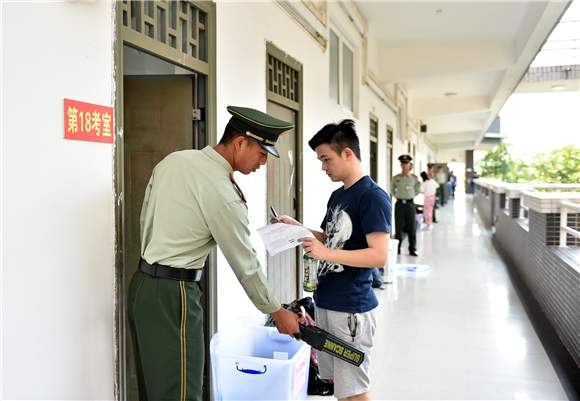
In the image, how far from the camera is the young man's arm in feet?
6.59

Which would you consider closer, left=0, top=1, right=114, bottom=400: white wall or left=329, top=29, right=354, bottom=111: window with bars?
left=0, top=1, right=114, bottom=400: white wall

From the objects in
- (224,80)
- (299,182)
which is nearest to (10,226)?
(224,80)

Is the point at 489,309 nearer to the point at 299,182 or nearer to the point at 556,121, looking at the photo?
the point at 299,182

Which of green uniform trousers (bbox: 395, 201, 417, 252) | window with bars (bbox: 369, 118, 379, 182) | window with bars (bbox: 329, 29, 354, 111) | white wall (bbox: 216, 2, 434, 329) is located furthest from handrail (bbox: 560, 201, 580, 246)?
window with bars (bbox: 369, 118, 379, 182)

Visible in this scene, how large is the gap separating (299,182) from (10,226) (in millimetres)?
3039

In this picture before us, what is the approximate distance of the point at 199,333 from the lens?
1.80 m

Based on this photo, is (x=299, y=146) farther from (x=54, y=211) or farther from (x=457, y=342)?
(x=54, y=211)

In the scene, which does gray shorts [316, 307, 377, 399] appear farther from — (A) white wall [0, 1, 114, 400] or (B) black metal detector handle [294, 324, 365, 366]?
(A) white wall [0, 1, 114, 400]

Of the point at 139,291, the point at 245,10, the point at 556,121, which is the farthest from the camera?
the point at 556,121

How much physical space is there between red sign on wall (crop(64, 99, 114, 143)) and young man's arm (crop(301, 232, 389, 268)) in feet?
2.75

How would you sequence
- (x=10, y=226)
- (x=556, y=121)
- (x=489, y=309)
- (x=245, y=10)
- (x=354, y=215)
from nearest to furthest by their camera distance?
(x=10, y=226), (x=354, y=215), (x=245, y=10), (x=489, y=309), (x=556, y=121)

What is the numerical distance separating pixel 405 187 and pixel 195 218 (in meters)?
6.60

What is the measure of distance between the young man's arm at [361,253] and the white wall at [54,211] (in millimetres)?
787

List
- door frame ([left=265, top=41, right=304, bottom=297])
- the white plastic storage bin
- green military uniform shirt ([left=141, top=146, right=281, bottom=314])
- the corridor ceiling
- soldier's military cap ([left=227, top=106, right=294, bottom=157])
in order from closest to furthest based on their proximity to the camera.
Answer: green military uniform shirt ([left=141, top=146, right=281, bottom=314]) < soldier's military cap ([left=227, top=106, right=294, bottom=157]) < the white plastic storage bin < door frame ([left=265, top=41, right=304, bottom=297]) < the corridor ceiling
